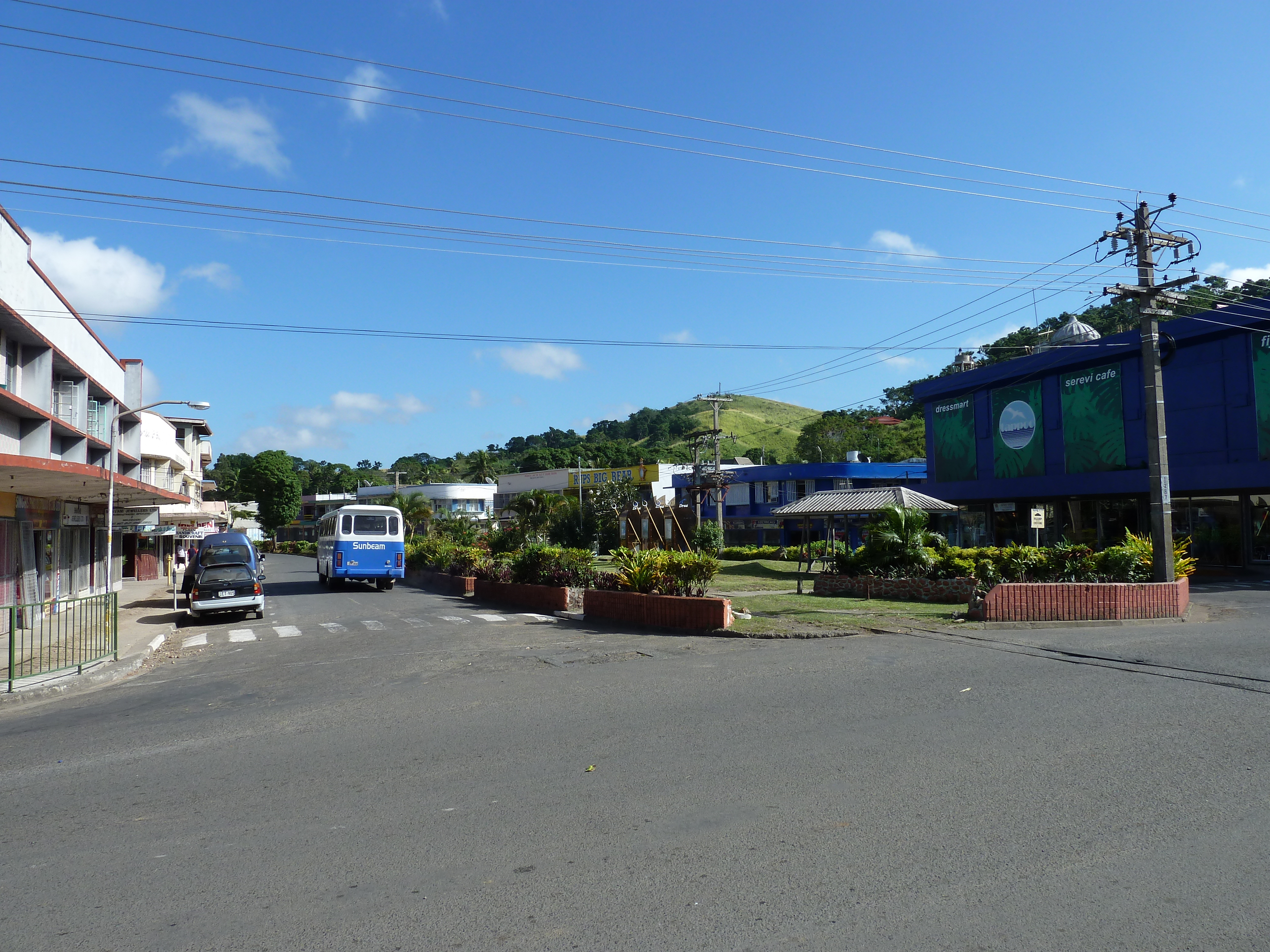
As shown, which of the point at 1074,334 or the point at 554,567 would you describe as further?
the point at 1074,334

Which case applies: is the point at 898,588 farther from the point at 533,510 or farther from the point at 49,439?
the point at 49,439

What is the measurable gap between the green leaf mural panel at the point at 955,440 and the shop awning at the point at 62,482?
35204 mm

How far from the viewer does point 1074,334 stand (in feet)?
145

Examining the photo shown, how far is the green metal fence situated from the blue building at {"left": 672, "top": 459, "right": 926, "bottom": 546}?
48198 mm

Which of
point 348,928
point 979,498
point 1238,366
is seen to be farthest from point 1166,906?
point 979,498

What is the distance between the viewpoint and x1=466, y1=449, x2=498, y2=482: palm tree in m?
110

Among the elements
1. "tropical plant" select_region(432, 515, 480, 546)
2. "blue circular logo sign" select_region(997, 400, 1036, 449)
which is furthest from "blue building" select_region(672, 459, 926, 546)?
"blue circular logo sign" select_region(997, 400, 1036, 449)

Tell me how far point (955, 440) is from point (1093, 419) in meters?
8.36

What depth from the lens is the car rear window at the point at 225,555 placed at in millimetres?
25609

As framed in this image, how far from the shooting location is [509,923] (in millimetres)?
4348

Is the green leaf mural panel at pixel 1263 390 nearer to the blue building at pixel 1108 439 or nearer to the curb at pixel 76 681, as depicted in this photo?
the blue building at pixel 1108 439

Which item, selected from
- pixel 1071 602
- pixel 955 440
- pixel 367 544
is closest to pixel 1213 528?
pixel 955 440

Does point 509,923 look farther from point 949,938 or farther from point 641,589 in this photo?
point 641,589

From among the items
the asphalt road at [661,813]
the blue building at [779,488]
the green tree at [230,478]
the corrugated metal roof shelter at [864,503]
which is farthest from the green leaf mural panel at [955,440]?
the green tree at [230,478]
